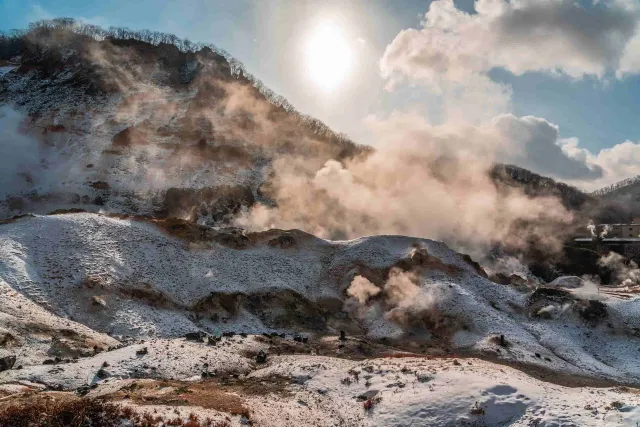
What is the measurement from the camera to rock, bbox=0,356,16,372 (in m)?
20.2

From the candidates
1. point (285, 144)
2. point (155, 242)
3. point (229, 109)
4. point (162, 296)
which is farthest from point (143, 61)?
point (162, 296)

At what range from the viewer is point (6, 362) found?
20.4 m

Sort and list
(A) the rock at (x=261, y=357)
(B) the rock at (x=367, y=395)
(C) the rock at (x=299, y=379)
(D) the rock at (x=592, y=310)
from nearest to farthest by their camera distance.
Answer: (B) the rock at (x=367, y=395)
(C) the rock at (x=299, y=379)
(A) the rock at (x=261, y=357)
(D) the rock at (x=592, y=310)

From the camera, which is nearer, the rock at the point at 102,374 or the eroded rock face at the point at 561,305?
the rock at the point at 102,374

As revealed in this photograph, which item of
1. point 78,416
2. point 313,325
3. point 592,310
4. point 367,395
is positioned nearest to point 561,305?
point 592,310

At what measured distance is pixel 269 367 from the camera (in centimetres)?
2370

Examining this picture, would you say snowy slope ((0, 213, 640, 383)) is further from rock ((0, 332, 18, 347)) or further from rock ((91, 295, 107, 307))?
rock ((0, 332, 18, 347))

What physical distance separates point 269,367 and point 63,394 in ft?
31.0

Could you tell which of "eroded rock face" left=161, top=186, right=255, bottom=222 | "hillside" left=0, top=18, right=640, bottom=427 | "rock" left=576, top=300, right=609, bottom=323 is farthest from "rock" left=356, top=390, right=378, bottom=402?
"eroded rock face" left=161, top=186, right=255, bottom=222

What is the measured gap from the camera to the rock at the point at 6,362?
20.2 m

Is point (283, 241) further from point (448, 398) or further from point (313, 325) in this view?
point (448, 398)

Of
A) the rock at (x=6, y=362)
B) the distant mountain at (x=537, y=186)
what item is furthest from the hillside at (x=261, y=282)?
the distant mountain at (x=537, y=186)

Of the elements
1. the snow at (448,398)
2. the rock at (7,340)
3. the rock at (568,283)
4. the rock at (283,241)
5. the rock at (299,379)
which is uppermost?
the rock at (283,241)

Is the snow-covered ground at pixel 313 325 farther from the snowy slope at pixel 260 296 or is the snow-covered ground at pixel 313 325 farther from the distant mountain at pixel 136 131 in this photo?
the distant mountain at pixel 136 131
